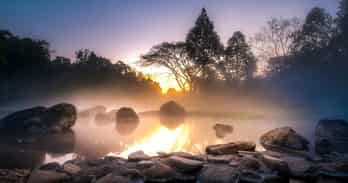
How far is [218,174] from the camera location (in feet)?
11.8

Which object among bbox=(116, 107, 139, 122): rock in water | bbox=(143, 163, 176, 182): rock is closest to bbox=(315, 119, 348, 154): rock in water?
bbox=(143, 163, 176, 182): rock

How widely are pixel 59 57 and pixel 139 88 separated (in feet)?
35.9

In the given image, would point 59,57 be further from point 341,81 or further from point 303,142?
point 341,81

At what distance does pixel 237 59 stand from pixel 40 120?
2049cm

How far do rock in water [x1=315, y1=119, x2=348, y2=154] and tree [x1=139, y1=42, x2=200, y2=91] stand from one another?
16261mm

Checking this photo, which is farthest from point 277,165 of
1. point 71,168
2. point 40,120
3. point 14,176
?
point 40,120

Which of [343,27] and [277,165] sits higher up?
[343,27]

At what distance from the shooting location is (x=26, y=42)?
2311 cm

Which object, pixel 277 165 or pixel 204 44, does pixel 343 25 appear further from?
pixel 277 165

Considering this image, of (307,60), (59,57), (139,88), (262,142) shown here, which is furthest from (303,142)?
(59,57)

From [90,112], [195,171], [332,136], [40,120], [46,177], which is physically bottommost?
[332,136]

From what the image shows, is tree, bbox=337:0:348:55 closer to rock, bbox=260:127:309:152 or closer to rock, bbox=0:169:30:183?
rock, bbox=260:127:309:152

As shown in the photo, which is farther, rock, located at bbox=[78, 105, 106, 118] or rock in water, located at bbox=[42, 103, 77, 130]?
rock, located at bbox=[78, 105, 106, 118]

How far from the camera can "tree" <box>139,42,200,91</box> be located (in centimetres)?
2225
